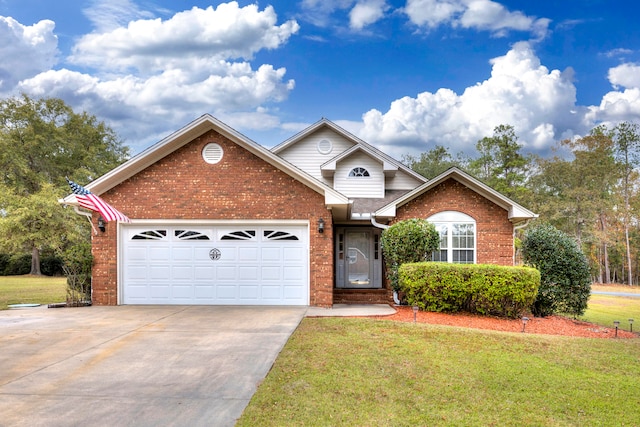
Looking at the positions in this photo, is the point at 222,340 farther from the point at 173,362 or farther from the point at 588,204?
the point at 588,204

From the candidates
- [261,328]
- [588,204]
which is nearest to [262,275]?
[261,328]

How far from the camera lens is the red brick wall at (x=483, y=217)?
527 inches

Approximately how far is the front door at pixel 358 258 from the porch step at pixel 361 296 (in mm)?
987

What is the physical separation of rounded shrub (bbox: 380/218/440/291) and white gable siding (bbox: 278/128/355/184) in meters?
5.87

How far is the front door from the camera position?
1528 cm

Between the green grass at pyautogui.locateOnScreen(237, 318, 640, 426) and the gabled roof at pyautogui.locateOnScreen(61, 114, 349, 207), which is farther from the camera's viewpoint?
the gabled roof at pyautogui.locateOnScreen(61, 114, 349, 207)

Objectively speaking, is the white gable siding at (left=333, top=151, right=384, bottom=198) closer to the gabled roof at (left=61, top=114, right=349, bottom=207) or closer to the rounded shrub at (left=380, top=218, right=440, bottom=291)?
the rounded shrub at (left=380, top=218, right=440, bottom=291)

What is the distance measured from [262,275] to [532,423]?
864cm

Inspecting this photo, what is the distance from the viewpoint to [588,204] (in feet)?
113

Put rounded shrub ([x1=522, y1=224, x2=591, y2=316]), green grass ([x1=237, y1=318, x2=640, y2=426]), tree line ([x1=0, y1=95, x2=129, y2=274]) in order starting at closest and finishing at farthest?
green grass ([x1=237, y1=318, x2=640, y2=426]) < rounded shrub ([x1=522, y1=224, x2=591, y2=316]) < tree line ([x1=0, y1=95, x2=129, y2=274])

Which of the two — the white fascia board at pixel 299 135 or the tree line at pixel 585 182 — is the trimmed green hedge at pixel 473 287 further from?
the tree line at pixel 585 182

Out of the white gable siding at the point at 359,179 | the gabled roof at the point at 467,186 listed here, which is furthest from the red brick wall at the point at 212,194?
the white gable siding at the point at 359,179

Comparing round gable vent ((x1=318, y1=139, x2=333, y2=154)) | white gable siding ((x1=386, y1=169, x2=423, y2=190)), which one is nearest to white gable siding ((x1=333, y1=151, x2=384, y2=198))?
white gable siding ((x1=386, y1=169, x2=423, y2=190))

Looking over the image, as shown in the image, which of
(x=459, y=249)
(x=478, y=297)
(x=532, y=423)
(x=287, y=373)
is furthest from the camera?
(x=459, y=249)
